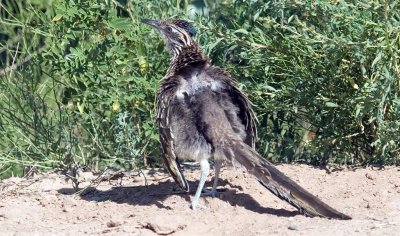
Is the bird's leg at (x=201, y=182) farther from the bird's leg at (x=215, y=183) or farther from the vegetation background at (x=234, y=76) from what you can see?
the vegetation background at (x=234, y=76)

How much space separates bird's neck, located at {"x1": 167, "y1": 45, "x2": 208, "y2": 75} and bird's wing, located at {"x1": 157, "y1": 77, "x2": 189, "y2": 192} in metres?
0.35

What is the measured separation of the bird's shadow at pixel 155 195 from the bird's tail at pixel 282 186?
0.85 ft

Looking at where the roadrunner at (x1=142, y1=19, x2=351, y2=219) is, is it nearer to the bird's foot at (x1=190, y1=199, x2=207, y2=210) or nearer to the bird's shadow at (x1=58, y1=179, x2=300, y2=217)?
the bird's foot at (x1=190, y1=199, x2=207, y2=210)

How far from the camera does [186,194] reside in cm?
799

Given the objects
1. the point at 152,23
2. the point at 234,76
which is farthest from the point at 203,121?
the point at 152,23

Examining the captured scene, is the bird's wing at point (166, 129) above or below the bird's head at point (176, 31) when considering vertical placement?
below

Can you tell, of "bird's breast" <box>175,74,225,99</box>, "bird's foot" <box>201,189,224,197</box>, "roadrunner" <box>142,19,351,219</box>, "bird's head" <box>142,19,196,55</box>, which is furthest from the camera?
"bird's head" <box>142,19,196,55</box>

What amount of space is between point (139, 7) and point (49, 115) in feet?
4.81

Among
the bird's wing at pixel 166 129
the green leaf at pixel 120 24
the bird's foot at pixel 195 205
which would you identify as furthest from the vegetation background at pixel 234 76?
the bird's foot at pixel 195 205

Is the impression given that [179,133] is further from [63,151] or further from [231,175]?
[63,151]

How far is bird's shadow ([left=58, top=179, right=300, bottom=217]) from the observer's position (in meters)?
7.58

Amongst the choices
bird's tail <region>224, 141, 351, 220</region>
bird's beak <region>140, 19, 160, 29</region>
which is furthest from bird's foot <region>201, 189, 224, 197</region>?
bird's beak <region>140, 19, 160, 29</region>

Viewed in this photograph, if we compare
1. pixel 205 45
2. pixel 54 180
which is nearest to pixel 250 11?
pixel 205 45

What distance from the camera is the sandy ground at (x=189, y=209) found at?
6883 mm
